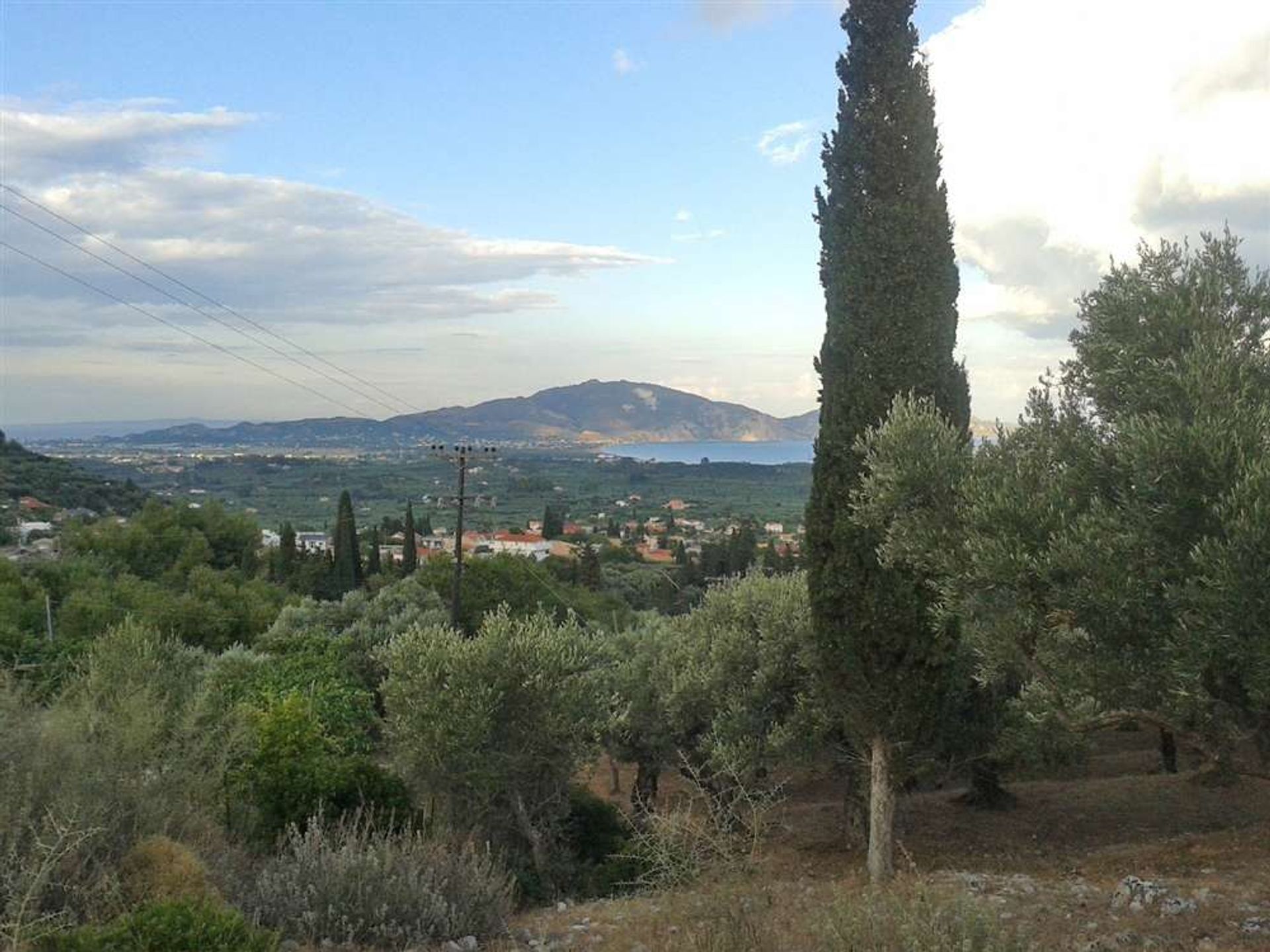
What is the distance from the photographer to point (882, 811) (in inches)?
487

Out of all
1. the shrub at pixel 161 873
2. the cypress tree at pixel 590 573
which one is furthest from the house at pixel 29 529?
the shrub at pixel 161 873

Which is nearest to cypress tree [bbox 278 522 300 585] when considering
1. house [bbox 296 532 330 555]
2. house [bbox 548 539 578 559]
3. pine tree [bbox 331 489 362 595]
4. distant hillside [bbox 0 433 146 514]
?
house [bbox 296 532 330 555]

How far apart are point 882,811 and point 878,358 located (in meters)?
5.85

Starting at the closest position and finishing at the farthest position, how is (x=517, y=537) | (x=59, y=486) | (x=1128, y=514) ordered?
(x=1128, y=514), (x=59, y=486), (x=517, y=537)

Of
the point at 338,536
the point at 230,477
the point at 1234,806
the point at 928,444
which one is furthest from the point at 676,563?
the point at 928,444

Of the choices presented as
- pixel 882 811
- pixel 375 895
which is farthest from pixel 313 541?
pixel 375 895

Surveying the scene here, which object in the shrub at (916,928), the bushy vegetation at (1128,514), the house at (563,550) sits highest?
the bushy vegetation at (1128,514)

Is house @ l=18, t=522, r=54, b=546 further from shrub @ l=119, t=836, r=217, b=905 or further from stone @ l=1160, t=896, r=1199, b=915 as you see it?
stone @ l=1160, t=896, r=1199, b=915

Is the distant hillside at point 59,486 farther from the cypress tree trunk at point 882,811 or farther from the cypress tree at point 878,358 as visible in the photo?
the cypress tree trunk at point 882,811

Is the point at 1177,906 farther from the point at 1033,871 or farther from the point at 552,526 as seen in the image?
the point at 552,526

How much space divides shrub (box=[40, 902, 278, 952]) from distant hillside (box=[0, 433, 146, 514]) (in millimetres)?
59916

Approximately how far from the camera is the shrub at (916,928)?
5102mm

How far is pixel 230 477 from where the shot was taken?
7831 cm

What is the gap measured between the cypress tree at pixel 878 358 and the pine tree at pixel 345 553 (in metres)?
39.5
